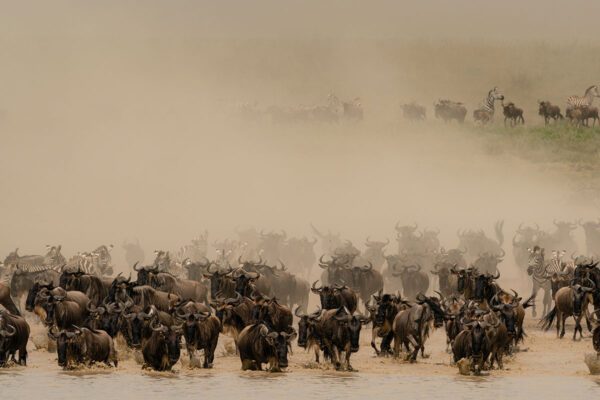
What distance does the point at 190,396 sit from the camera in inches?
892

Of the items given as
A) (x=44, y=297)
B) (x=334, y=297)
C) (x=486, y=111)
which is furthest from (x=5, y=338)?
(x=486, y=111)

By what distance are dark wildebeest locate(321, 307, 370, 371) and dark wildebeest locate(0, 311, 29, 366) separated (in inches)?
239

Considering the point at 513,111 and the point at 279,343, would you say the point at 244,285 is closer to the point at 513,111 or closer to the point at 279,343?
the point at 279,343

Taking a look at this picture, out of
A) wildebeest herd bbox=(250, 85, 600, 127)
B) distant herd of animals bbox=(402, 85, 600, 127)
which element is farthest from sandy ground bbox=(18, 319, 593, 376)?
wildebeest herd bbox=(250, 85, 600, 127)

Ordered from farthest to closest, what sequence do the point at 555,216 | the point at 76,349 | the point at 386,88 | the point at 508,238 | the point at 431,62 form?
the point at 431,62
the point at 386,88
the point at 555,216
the point at 508,238
the point at 76,349

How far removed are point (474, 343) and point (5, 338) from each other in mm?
9242

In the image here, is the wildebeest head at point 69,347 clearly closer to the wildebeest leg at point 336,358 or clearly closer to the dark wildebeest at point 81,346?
the dark wildebeest at point 81,346

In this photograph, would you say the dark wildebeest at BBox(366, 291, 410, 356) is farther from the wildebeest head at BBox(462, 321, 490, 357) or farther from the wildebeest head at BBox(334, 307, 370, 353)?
the wildebeest head at BBox(462, 321, 490, 357)

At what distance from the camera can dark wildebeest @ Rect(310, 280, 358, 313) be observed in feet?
94.3

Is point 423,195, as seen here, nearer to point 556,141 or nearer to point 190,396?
point 556,141

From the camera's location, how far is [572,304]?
3077 centimetres

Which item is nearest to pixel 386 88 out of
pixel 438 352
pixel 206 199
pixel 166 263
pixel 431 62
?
pixel 431 62

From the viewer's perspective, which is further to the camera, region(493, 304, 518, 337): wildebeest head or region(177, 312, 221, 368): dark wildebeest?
region(493, 304, 518, 337): wildebeest head

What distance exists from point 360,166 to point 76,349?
74710mm
